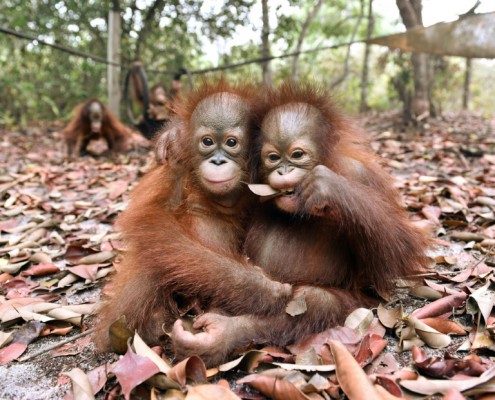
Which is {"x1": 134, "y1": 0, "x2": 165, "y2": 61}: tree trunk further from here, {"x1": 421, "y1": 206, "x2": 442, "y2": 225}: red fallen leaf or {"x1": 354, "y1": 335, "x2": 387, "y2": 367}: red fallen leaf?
{"x1": 354, "y1": 335, "x2": 387, "y2": 367}: red fallen leaf

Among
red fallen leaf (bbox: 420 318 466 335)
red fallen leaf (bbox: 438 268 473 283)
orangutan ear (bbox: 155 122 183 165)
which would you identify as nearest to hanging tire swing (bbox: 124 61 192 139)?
orangutan ear (bbox: 155 122 183 165)

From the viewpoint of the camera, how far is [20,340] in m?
2.09

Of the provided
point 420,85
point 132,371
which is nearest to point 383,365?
point 132,371

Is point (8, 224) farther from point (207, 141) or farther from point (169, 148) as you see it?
point (207, 141)

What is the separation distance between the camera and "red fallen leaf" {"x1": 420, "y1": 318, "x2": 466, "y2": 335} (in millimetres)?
1876

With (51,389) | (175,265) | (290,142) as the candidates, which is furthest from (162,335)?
(290,142)

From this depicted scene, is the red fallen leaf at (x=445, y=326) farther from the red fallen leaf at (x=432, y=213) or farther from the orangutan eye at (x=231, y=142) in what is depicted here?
the red fallen leaf at (x=432, y=213)

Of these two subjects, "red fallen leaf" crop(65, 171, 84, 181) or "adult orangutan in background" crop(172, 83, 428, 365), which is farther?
"red fallen leaf" crop(65, 171, 84, 181)

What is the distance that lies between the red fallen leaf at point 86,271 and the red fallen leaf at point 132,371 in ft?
3.84

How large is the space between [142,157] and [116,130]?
4.11 ft

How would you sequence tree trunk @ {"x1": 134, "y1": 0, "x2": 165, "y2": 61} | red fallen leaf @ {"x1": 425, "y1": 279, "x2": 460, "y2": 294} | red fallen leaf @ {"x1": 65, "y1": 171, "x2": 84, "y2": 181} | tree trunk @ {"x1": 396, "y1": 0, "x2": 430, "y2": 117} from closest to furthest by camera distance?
red fallen leaf @ {"x1": 425, "y1": 279, "x2": 460, "y2": 294}
red fallen leaf @ {"x1": 65, "y1": 171, "x2": 84, "y2": 181}
tree trunk @ {"x1": 396, "y1": 0, "x2": 430, "y2": 117}
tree trunk @ {"x1": 134, "y1": 0, "x2": 165, "y2": 61}

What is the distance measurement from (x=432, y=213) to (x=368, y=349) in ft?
6.09

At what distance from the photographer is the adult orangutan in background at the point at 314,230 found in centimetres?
185

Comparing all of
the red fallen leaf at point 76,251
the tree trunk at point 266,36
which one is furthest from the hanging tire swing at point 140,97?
the red fallen leaf at point 76,251
